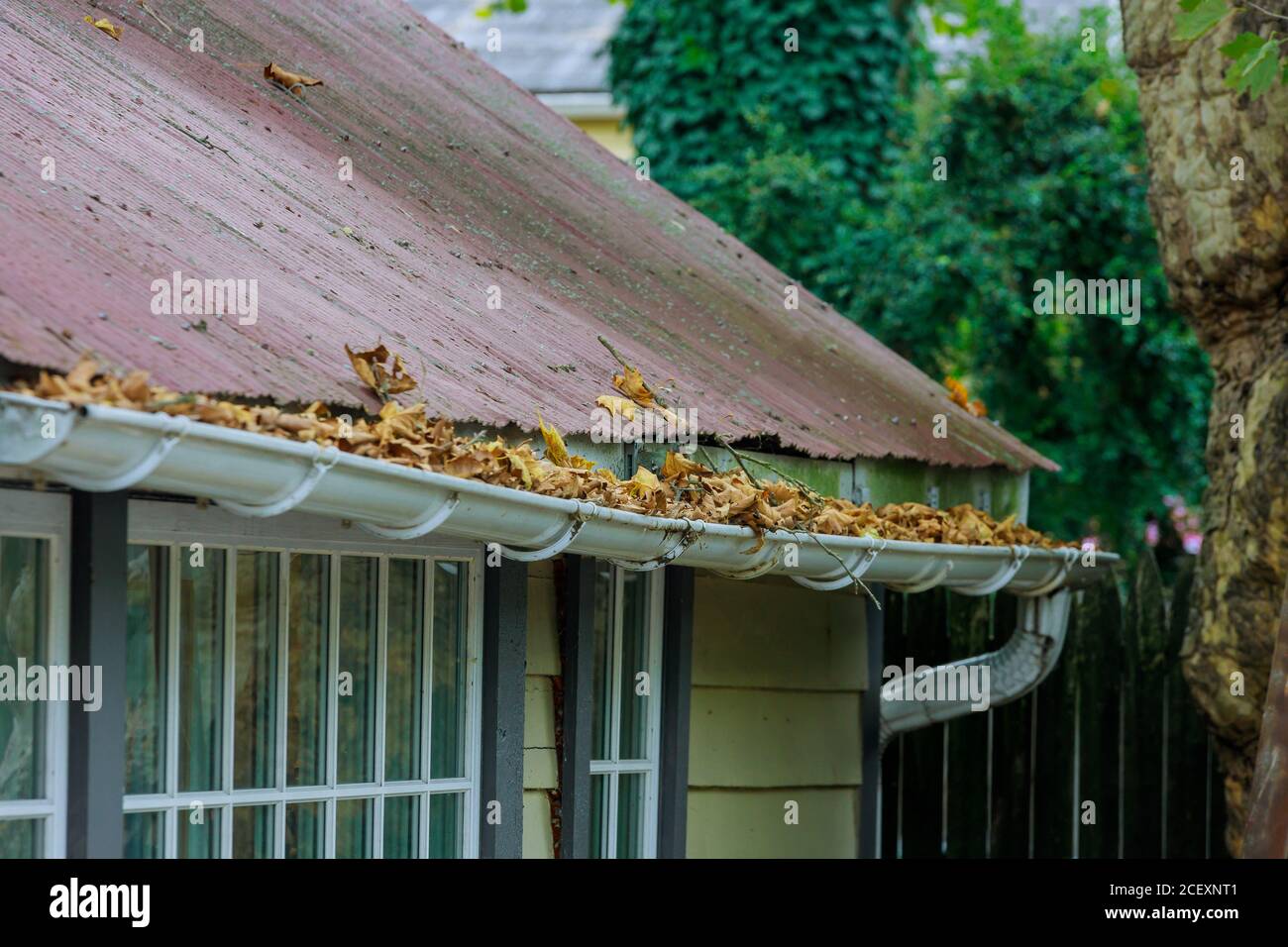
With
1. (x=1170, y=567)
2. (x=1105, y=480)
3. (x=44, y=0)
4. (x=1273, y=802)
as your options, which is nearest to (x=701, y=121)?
(x=1105, y=480)

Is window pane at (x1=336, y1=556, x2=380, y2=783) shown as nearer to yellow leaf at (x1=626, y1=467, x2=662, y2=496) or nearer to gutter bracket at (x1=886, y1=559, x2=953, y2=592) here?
yellow leaf at (x1=626, y1=467, x2=662, y2=496)

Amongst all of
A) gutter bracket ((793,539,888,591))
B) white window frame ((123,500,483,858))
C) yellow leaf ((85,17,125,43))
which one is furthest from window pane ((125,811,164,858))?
yellow leaf ((85,17,125,43))

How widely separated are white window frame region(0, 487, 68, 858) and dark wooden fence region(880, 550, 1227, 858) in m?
5.44

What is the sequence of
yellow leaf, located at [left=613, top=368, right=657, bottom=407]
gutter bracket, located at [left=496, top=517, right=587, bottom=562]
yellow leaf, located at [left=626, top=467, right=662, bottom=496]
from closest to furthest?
gutter bracket, located at [left=496, top=517, right=587, bottom=562], yellow leaf, located at [left=626, top=467, right=662, bottom=496], yellow leaf, located at [left=613, top=368, right=657, bottom=407]

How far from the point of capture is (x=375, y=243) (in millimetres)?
5629

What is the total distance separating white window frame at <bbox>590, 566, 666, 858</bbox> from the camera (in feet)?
18.9

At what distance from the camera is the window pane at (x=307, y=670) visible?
14.7 feet

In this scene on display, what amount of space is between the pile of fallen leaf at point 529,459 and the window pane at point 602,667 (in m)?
0.59

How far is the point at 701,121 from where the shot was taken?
13836 mm

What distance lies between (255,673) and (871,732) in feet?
12.0

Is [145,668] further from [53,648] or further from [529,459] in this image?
[529,459]

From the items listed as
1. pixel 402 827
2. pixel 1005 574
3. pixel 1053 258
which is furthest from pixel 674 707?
pixel 1053 258

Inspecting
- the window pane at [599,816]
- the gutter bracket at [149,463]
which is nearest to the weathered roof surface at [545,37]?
the window pane at [599,816]
